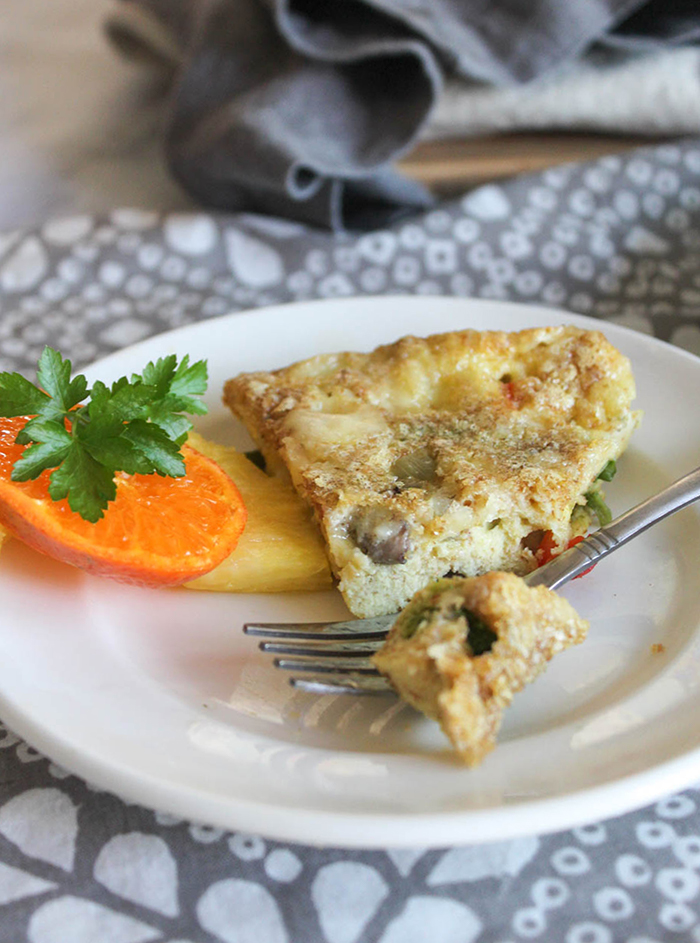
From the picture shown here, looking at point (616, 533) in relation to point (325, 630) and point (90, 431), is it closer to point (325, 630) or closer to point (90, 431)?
point (325, 630)

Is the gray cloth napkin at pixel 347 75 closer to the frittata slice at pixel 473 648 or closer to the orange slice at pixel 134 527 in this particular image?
the orange slice at pixel 134 527

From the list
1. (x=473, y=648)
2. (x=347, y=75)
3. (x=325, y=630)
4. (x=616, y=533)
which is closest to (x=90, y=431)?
(x=325, y=630)

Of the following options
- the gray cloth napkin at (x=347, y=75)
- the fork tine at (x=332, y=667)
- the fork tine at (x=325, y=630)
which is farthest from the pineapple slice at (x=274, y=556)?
the gray cloth napkin at (x=347, y=75)

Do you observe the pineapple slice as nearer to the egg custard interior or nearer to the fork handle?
the egg custard interior

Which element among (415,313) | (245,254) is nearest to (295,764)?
(415,313)

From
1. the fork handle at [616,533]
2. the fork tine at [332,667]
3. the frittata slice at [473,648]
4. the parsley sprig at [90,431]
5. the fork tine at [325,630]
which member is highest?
the parsley sprig at [90,431]

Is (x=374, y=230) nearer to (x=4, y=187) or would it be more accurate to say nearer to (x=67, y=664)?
(x=4, y=187)
